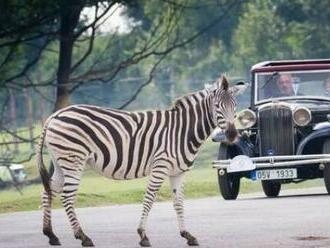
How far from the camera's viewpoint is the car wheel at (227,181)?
85.4 feet

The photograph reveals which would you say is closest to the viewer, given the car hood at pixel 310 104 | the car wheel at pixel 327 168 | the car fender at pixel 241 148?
the car wheel at pixel 327 168

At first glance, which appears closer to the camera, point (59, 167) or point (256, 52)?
point (59, 167)

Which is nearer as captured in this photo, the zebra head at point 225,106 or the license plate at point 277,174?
the zebra head at point 225,106

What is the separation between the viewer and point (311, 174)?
2570cm

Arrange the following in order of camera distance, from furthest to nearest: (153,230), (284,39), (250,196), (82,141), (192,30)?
(192,30), (284,39), (250,196), (153,230), (82,141)

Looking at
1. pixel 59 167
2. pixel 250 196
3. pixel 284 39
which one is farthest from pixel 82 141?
pixel 284 39

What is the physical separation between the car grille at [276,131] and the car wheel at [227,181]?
24.8 inches

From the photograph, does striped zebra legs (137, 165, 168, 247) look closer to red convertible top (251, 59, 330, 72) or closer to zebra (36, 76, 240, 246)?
zebra (36, 76, 240, 246)

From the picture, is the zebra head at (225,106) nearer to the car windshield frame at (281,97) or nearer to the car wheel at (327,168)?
the car wheel at (327,168)

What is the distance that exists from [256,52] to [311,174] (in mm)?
50084

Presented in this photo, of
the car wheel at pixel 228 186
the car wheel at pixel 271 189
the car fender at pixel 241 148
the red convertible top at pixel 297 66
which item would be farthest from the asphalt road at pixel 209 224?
the red convertible top at pixel 297 66

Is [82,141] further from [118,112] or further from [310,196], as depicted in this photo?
[310,196]

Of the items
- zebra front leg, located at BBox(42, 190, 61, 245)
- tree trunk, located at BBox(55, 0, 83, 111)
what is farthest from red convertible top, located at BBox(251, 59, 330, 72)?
zebra front leg, located at BBox(42, 190, 61, 245)

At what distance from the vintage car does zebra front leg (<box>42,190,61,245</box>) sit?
730cm
